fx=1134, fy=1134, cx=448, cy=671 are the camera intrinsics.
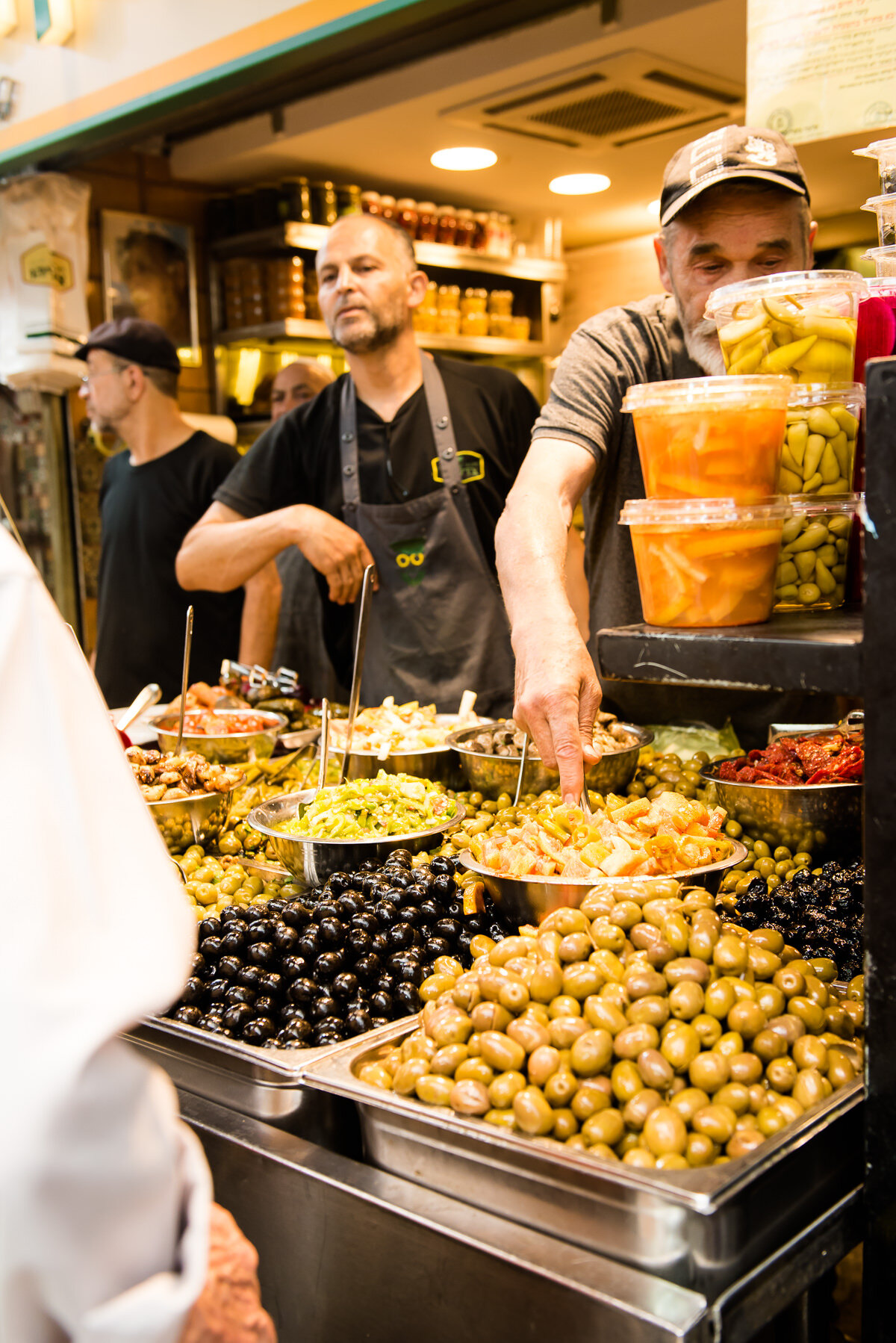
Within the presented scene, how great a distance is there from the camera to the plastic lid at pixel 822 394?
1384 millimetres

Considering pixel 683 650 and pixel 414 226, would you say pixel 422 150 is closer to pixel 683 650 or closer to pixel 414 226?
pixel 414 226

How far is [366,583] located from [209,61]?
2.35m

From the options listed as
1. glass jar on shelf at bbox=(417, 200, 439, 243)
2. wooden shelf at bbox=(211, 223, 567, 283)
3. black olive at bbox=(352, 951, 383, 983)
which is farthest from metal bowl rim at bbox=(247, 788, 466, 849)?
glass jar on shelf at bbox=(417, 200, 439, 243)

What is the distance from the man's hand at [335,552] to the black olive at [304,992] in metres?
1.65

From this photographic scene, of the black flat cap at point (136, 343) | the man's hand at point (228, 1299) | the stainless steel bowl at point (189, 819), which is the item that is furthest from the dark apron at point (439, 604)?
the man's hand at point (228, 1299)

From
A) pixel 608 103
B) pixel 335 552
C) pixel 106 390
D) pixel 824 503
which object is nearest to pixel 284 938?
pixel 824 503

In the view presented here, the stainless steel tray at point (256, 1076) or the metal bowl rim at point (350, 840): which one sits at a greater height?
the metal bowl rim at point (350, 840)

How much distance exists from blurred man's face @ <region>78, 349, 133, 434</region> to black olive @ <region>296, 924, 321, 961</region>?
3.69m

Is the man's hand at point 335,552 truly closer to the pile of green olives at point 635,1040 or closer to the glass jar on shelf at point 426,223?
the pile of green olives at point 635,1040

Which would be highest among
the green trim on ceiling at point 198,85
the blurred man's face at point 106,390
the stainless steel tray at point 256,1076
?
the green trim on ceiling at point 198,85

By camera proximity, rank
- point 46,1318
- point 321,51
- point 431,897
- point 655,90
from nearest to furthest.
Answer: point 46,1318 < point 431,897 < point 321,51 < point 655,90

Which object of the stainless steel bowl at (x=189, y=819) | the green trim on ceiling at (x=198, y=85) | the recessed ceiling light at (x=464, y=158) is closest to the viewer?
the stainless steel bowl at (x=189, y=819)

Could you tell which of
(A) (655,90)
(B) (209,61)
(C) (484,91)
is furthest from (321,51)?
(A) (655,90)

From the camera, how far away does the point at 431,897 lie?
175cm
